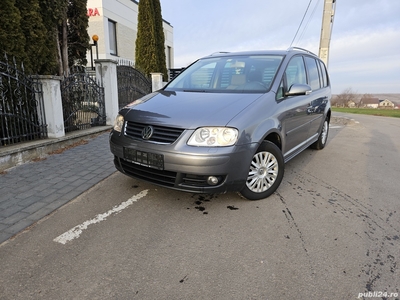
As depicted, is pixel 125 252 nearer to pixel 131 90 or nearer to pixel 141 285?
pixel 141 285

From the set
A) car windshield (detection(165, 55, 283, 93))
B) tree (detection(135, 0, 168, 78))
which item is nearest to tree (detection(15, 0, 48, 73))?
car windshield (detection(165, 55, 283, 93))

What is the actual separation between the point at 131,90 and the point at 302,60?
248 inches

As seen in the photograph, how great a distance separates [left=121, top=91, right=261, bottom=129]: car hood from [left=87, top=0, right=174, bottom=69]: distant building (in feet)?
48.7

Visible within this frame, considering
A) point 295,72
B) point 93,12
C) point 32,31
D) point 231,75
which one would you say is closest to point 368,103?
point 93,12

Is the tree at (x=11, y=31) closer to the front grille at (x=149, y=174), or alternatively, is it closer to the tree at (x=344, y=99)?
the front grille at (x=149, y=174)

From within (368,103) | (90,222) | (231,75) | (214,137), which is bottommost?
(368,103)

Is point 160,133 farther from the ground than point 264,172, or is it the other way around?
point 160,133

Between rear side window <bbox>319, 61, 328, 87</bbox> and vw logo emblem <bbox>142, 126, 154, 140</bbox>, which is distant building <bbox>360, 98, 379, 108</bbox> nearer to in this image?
rear side window <bbox>319, 61, 328, 87</bbox>

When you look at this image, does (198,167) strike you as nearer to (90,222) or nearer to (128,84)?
(90,222)

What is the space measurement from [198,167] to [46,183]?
8.10 feet

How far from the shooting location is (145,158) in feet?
10.3

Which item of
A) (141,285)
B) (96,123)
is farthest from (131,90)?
(141,285)

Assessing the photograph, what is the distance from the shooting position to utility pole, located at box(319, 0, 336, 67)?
413 inches

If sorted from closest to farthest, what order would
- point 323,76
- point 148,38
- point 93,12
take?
point 323,76 < point 148,38 < point 93,12
